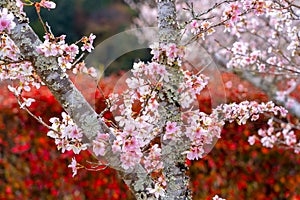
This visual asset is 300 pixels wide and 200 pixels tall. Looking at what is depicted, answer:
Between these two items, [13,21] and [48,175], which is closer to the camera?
[13,21]

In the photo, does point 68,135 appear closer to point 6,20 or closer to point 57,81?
point 57,81

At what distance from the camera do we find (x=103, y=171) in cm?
404

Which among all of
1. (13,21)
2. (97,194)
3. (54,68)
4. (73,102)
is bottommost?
(73,102)

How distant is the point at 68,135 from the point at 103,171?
2.66m

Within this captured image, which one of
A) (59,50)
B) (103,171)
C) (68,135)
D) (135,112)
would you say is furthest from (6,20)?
(103,171)

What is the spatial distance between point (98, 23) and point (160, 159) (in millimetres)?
11360

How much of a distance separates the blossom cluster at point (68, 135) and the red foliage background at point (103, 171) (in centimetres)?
231

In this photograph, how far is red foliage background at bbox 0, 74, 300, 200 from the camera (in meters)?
3.99

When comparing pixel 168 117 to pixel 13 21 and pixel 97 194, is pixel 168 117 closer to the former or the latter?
pixel 13 21

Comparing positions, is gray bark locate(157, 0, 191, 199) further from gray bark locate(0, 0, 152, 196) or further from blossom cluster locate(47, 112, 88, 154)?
blossom cluster locate(47, 112, 88, 154)

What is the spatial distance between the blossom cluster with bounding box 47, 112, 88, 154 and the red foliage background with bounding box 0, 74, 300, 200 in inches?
91.0

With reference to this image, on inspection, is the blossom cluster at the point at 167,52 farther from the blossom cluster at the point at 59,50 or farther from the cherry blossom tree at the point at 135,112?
the blossom cluster at the point at 59,50

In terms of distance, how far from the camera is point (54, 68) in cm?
145

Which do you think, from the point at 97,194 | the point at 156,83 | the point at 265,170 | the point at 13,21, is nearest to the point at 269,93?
the point at 265,170
